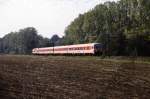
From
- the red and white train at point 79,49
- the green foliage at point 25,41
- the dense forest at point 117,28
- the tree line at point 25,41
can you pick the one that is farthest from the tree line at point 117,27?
the green foliage at point 25,41

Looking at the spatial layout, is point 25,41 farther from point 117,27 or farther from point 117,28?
point 117,28

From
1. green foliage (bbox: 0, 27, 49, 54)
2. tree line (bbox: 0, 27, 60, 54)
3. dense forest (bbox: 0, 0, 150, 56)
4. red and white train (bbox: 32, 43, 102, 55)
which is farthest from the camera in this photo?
green foliage (bbox: 0, 27, 49, 54)

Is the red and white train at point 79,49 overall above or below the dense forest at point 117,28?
below

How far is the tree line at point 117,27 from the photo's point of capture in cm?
5328

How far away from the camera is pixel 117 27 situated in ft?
235

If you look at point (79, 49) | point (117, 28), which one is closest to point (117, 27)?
point (117, 28)

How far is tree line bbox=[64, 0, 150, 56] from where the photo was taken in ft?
175

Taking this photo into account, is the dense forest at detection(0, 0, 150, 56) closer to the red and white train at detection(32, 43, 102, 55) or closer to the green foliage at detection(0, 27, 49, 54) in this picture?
the red and white train at detection(32, 43, 102, 55)

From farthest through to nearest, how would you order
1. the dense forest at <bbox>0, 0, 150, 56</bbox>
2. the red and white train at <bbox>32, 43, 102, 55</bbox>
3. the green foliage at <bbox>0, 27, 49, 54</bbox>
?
the green foliage at <bbox>0, 27, 49, 54</bbox> < the dense forest at <bbox>0, 0, 150, 56</bbox> < the red and white train at <bbox>32, 43, 102, 55</bbox>

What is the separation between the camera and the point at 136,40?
5272 cm

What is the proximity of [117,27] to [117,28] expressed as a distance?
38 centimetres

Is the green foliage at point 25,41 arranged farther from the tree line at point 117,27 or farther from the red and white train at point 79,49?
the red and white train at point 79,49

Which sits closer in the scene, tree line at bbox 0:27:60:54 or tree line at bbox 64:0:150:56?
tree line at bbox 64:0:150:56

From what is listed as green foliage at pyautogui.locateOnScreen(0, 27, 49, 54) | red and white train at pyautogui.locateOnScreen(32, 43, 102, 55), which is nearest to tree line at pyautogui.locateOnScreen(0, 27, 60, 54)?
green foliage at pyautogui.locateOnScreen(0, 27, 49, 54)
